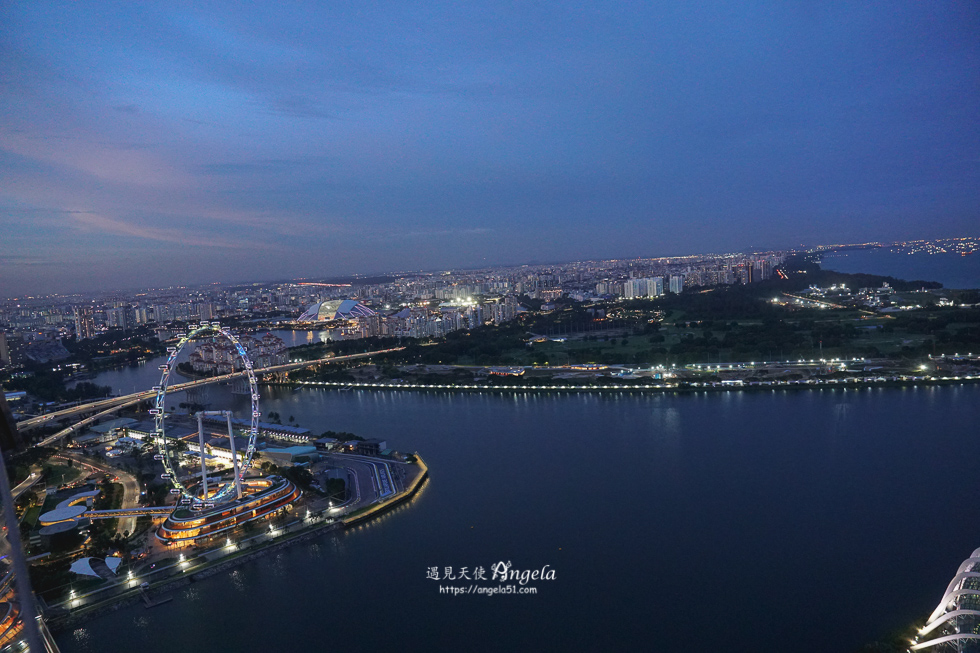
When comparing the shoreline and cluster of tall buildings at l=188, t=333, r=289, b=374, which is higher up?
cluster of tall buildings at l=188, t=333, r=289, b=374

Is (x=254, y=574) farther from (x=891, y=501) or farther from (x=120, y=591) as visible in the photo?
(x=891, y=501)

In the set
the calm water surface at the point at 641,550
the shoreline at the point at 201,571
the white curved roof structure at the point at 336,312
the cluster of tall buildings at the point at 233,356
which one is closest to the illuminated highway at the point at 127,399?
the cluster of tall buildings at the point at 233,356

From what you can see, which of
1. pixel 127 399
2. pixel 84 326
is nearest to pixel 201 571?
pixel 127 399

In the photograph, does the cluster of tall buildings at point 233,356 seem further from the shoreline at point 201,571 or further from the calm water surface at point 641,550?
the shoreline at point 201,571

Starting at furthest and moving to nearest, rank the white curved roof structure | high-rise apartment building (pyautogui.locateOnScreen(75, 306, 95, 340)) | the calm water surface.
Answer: the white curved roof structure → high-rise apartment building (pyautogui.locateOnScreen(75, 306, 95, 340)) → the calm water surface

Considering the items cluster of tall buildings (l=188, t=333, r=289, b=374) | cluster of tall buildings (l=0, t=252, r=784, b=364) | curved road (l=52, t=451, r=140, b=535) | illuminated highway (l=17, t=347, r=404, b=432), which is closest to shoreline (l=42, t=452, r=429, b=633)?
curved road (l=52, t=451, r=140, b=535)

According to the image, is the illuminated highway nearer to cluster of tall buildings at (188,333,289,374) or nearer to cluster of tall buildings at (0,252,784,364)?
cluster of tall buildings at (188,333,289,374)

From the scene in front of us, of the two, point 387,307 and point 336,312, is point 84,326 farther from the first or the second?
point 387,307
